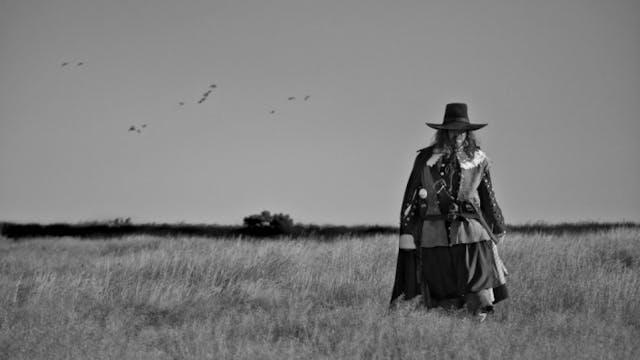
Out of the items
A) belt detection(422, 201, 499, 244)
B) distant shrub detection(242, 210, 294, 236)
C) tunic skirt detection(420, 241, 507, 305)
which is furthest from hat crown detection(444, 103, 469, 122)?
distant shrub detection(242, 210, 294, 236)

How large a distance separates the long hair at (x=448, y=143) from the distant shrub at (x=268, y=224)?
25355 millimetres

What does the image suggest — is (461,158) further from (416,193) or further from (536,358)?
(536,358)

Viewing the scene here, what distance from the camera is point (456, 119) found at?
8016mm

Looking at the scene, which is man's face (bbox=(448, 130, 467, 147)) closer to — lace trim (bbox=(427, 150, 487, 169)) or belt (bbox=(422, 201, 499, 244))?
lace trim (bbox=(427, 150, 487, 169))

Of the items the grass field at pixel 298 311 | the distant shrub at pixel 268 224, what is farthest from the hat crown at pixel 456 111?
the distant shrub at pixel 268 224

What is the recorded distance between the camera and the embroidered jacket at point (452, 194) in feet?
26.3

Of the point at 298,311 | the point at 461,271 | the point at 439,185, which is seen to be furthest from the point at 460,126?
the point at 298,311

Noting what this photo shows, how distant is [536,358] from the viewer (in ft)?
19.9

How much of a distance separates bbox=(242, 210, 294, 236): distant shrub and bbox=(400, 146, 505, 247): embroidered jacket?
25.3 metres

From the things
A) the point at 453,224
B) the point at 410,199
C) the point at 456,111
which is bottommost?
the point at 453,224

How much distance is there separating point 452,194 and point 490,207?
1.43ft

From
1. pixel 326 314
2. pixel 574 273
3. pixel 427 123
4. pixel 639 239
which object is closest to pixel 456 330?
pixel 326 314

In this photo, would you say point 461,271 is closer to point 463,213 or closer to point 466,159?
point 463,213

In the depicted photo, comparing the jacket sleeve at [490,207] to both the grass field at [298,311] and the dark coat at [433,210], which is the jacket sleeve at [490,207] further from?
the grass field at [298,311]
